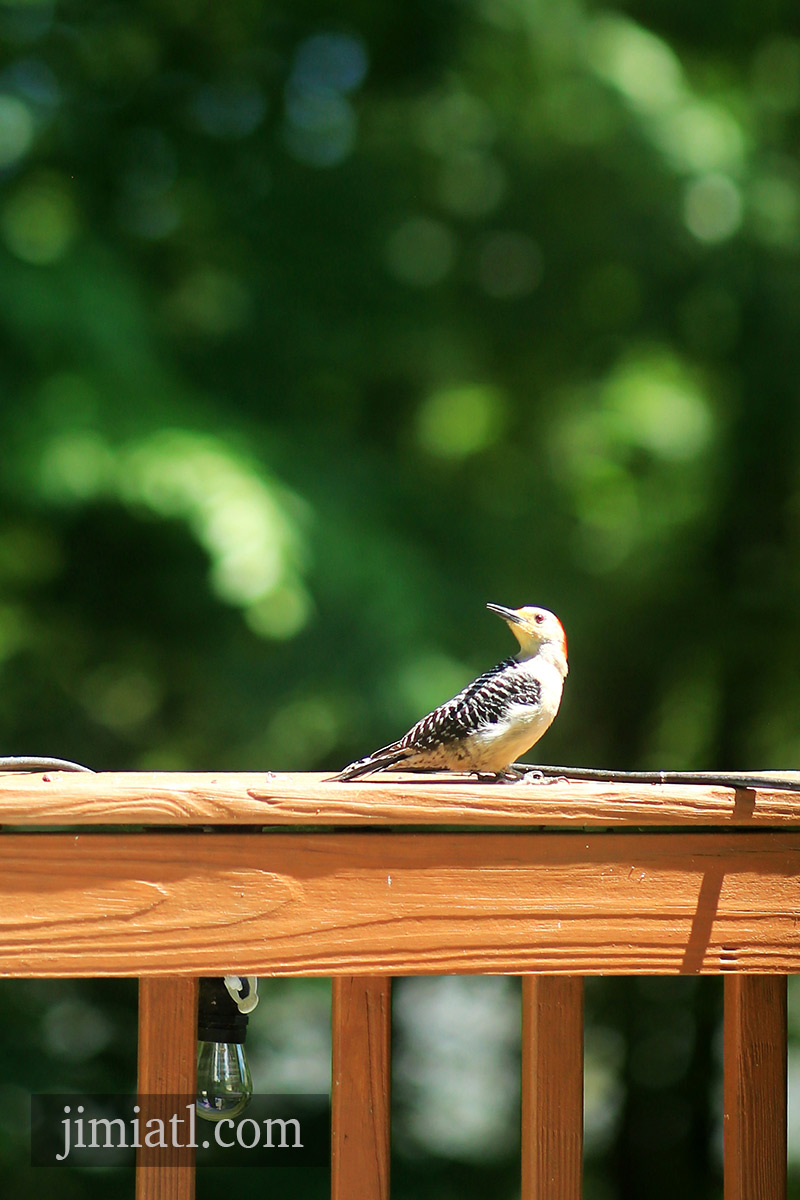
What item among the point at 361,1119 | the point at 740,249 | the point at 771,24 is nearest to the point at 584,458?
the point at 740,249

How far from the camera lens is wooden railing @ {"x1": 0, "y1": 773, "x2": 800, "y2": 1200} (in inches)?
36.1

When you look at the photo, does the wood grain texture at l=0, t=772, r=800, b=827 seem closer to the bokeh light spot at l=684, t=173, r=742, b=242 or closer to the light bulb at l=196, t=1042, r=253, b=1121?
the light bulb at l=196, t=1042, r=253, b=1121

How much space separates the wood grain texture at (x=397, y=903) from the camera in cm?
92

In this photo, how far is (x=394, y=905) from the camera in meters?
0.95

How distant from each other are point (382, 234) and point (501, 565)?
1126mm

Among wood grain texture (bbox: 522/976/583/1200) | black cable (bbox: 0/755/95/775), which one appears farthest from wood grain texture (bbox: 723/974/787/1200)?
black cable (bbox: 0/755/95/775)

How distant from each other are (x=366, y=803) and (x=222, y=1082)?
359mm

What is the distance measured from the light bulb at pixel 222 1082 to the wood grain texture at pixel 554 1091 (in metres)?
0.28

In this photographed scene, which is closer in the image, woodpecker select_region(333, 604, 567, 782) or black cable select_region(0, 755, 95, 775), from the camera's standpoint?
black cable select_region(0, 755, 95, 775)

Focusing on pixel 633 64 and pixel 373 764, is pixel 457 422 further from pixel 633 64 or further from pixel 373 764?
pixel 373 764

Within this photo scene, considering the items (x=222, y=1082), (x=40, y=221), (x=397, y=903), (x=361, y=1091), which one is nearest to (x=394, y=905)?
(x=397, y=903)

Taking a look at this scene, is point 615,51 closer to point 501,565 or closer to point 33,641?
point 501,565

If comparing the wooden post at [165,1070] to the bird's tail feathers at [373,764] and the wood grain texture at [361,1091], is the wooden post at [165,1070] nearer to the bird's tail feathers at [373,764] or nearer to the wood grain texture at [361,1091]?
the wood grain texture at [361,1091]

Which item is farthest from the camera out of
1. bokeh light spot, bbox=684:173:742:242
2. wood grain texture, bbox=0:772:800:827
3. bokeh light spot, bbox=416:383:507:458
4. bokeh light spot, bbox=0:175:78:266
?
bokeh light spot, bbox=416:383:507:458
